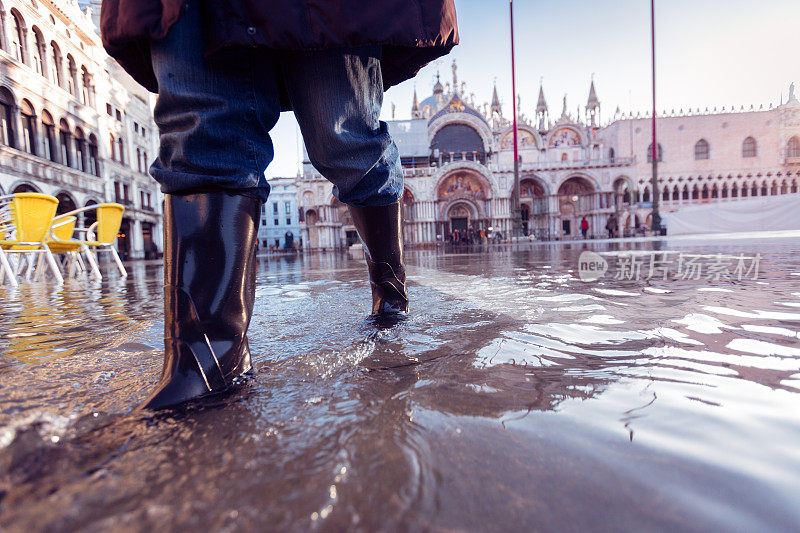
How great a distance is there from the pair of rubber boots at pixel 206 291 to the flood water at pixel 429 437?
6cm

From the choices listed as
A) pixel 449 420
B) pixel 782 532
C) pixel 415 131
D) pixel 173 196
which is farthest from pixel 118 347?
pixel 415 131

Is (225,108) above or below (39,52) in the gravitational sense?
below

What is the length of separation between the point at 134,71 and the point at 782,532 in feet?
4.65

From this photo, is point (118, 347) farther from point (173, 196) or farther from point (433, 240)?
point (433, 240)

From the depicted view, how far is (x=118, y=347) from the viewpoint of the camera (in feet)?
3.39

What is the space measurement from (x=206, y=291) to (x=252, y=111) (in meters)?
0.42

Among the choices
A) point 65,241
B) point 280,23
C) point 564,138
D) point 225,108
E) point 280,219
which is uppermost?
point 564,138

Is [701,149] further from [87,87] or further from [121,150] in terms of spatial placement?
[87,87]

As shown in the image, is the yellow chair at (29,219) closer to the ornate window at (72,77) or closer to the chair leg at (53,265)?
the chair leg at (53,265)

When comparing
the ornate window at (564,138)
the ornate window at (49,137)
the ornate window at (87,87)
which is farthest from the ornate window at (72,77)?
the ornate window at (564,138)

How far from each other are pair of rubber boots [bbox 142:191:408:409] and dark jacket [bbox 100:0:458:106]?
33 centimetres

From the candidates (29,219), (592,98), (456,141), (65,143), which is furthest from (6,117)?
(592,98)

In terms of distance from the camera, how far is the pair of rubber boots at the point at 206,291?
2.21ft

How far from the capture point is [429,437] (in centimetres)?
47
